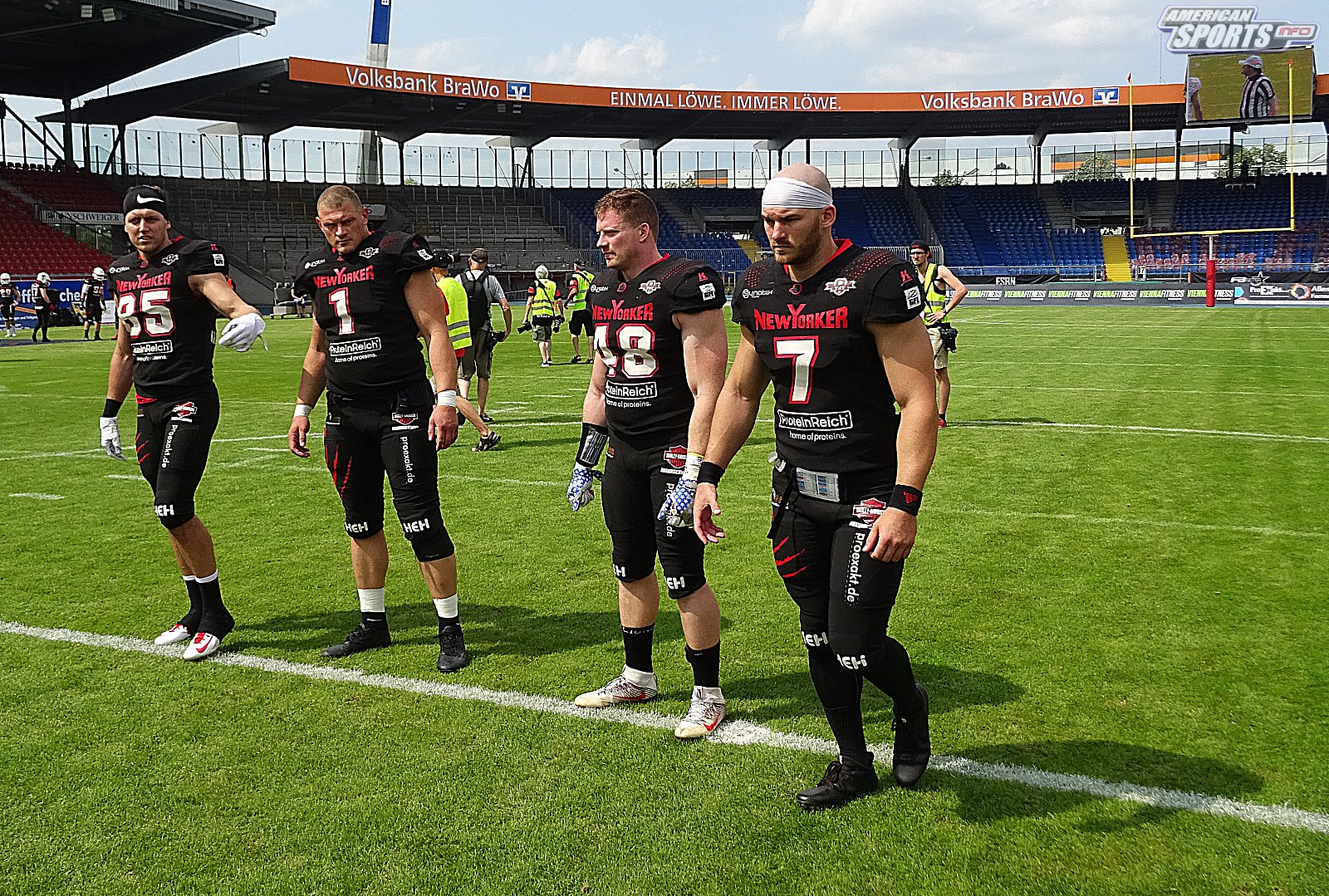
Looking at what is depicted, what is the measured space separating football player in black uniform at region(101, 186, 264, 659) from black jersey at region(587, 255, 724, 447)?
6.82ft

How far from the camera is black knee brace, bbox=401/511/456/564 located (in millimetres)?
5322

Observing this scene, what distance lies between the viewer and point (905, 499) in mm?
3492

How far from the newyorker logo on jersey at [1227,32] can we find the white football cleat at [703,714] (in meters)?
57.4

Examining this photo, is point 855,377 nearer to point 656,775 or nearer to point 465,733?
point 656,775

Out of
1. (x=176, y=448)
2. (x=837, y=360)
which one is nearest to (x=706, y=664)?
(x=837, y=360)

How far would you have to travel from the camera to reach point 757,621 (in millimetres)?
5910

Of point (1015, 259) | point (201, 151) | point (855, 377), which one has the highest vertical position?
point (201, 151)

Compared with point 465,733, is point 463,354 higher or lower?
higher

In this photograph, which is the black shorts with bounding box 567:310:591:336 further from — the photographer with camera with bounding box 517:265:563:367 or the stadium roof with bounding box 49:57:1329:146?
the stadium roof with bounding box 49:57:1329:146

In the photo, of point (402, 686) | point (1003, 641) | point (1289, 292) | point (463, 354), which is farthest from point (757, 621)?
point (1289, 292)

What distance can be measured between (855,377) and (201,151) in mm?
60296

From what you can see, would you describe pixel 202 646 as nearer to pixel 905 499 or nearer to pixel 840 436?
pixel 840 436

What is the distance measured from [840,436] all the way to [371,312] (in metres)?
2.57

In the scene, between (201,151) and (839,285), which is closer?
(839,285)
